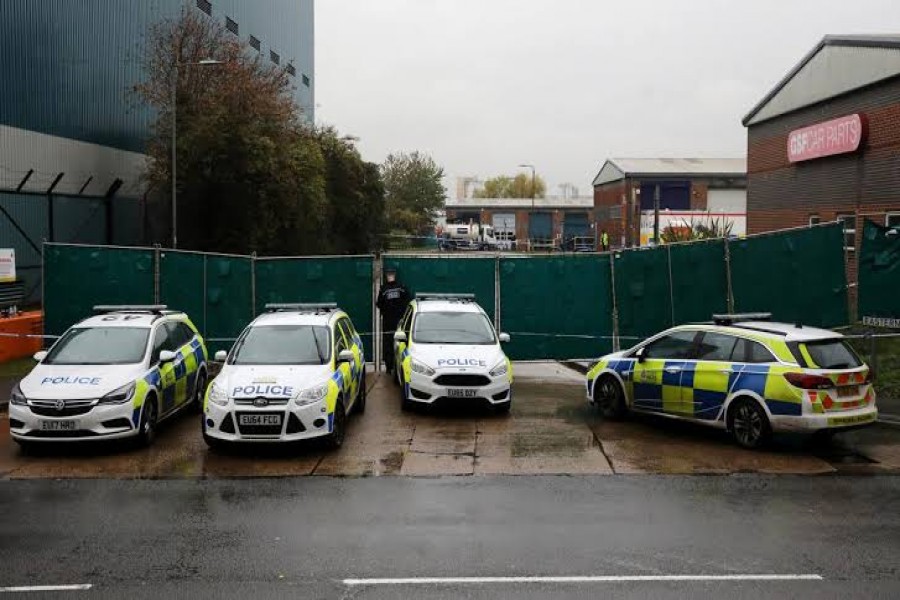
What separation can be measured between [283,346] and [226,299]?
6.30 m

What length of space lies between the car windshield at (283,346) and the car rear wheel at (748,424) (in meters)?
5.16

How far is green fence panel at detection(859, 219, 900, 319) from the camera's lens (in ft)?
48.2

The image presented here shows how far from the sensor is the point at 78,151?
32312 millimetres

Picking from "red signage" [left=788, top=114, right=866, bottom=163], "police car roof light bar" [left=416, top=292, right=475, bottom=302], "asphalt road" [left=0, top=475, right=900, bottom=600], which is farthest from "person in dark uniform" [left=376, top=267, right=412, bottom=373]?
"red signage" [left=788, top=114, right=866, bottom=163]

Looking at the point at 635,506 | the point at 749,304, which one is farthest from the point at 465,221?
the point at 635,506

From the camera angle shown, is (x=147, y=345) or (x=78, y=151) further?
(x=78, y=151)

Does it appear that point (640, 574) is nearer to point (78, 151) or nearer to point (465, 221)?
point (78, 151)

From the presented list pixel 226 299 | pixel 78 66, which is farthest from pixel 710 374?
pixel 78 66

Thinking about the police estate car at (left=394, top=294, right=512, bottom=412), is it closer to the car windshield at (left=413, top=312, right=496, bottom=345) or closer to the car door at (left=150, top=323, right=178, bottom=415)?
the car windshield at (left=413, top=312, right=496, bottom=345)

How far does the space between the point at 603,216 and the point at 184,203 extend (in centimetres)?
5118

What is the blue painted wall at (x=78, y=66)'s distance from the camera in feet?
91.2

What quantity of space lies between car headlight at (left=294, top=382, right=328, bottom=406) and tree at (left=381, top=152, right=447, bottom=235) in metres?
78.4

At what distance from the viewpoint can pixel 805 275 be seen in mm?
15562

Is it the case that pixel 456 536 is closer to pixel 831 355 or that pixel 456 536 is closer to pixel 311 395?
pixel 311 395
